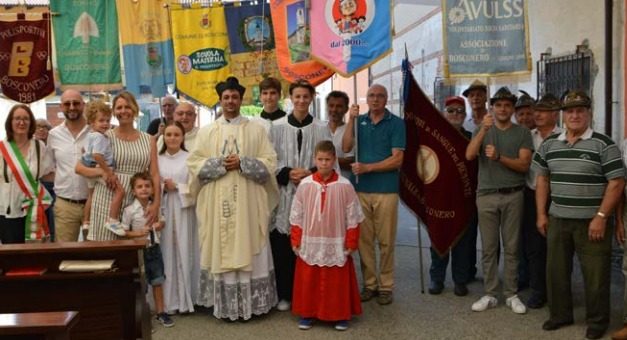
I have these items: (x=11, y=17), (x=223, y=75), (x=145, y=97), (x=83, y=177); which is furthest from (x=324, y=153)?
(x=11, y=17)

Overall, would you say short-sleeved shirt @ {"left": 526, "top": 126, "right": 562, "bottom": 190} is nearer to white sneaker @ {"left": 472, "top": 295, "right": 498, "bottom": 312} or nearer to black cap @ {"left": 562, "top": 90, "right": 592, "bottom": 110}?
black cap @ {"left": 562, "top": 90, "right": 592, "bottom": 110}

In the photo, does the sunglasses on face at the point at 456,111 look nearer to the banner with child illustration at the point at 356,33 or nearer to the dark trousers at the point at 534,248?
the banner with child illustration at the point at 356,33

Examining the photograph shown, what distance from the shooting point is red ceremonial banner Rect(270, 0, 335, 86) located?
4.92m

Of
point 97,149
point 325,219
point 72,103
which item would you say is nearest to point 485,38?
point 325,219

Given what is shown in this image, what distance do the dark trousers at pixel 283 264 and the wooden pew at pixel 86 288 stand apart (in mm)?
1254

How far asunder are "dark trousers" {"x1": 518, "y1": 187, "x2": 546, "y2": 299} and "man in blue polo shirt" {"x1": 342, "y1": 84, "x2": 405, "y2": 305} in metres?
0.92

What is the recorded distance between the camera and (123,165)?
375 cm

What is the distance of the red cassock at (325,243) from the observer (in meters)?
3.70

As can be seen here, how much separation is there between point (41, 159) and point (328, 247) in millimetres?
2012

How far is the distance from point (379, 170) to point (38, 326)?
2.71 m

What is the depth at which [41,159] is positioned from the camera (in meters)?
3.95

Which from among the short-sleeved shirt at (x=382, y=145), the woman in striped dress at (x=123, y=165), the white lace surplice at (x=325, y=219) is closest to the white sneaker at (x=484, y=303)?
the short-sleeved shirt at (x=382, y=145)

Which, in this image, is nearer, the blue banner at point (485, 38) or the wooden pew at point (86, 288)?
the wooden pew at point (86, 288)

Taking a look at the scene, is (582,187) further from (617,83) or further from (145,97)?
(145,97)
